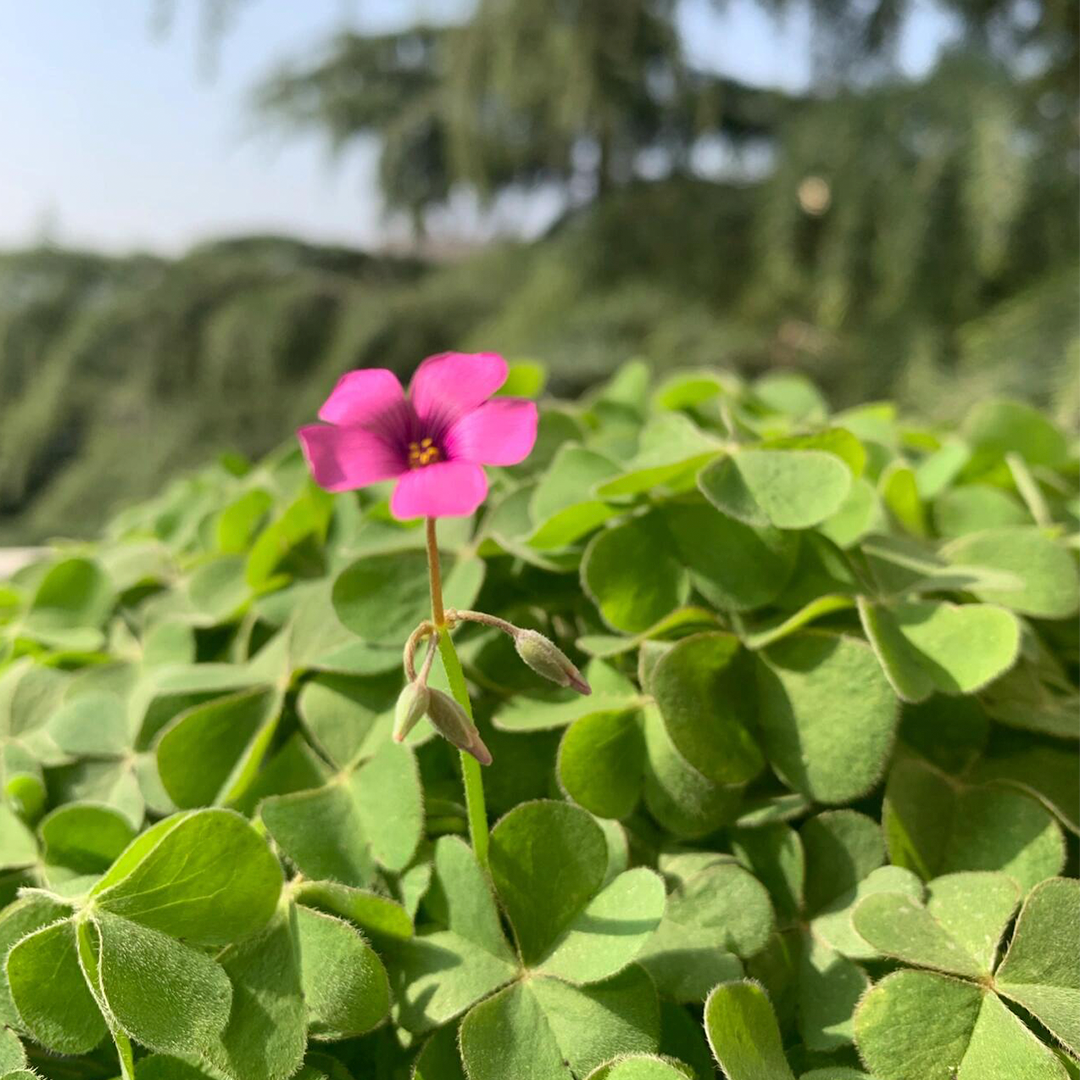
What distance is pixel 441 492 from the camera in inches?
7.3

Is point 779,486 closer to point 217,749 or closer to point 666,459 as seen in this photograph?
point 666,459

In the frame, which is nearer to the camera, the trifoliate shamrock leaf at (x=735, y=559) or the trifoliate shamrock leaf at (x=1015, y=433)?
the trifoliate shamrock leaf at (x=735, y=559)

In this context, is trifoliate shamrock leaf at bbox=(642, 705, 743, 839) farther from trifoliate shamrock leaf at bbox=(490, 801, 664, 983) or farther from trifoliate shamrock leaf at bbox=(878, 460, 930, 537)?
trifoliate shamrock leaf at bbox=(878, 460, 930, 537)

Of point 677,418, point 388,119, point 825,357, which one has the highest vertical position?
point 388,119

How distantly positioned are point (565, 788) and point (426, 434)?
101 millimetres

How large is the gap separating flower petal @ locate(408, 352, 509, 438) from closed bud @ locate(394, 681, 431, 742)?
0.23 ft

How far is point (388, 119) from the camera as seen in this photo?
1967mm

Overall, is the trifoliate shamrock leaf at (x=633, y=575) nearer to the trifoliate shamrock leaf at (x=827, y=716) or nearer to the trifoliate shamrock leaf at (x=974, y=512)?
the trifoliate shamrock leaf at (x=827, y=716)

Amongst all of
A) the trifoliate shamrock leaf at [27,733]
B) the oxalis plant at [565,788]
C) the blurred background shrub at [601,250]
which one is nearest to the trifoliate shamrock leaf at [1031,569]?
the oxalis plant at [565,788]

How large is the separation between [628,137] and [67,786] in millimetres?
1566

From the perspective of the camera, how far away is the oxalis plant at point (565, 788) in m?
0.20

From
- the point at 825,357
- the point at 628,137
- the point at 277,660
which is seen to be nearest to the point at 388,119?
the point at 628,137


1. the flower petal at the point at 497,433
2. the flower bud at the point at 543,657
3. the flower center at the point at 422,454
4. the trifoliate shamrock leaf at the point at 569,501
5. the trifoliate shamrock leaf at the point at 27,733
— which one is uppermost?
the flower petal at the point at 497,433

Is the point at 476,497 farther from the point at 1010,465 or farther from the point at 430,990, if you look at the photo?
the point at 1010,465
